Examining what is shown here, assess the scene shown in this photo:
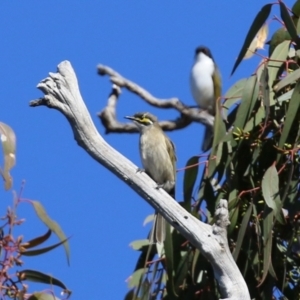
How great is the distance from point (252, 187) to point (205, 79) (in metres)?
4.12

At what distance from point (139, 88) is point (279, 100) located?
2.22 meters

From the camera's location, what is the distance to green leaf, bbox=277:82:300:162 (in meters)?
4.00

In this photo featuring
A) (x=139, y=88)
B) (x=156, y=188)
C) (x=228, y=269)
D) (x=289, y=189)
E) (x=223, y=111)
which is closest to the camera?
(x=228, y=269)

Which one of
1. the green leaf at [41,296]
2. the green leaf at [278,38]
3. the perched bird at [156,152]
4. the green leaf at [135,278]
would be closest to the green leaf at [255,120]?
the green leaf at [278,38]

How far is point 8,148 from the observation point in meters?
3.59

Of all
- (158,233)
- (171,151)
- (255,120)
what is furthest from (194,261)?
(171,151)

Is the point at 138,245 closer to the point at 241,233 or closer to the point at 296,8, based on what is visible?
the point at 241,233

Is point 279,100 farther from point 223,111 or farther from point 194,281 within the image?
point 194,281

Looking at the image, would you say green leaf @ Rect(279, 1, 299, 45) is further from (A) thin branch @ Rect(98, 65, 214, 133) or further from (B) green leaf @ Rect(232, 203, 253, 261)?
(A) thin branch @ Rect(98, 65, 214, 133)

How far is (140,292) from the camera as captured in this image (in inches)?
173

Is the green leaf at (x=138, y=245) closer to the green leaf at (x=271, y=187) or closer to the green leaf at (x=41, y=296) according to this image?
the green leaf at (x=271, y=187)

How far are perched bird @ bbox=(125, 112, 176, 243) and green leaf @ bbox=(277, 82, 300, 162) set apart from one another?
4.09ft

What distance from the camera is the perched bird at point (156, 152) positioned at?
17.6ft

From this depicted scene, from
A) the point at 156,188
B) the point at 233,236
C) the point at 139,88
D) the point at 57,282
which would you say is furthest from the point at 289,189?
the point at 139,88
